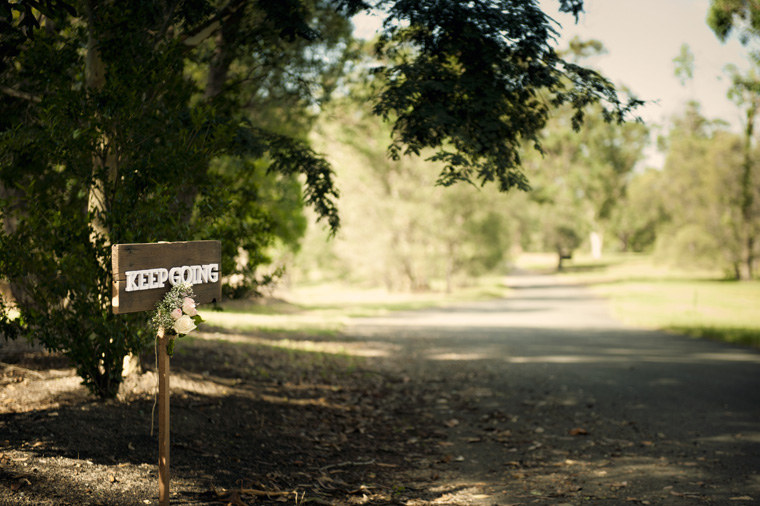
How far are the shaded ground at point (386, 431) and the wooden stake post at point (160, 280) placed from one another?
71 cm

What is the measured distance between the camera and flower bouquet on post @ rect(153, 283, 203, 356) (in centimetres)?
402

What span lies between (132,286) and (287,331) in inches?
483

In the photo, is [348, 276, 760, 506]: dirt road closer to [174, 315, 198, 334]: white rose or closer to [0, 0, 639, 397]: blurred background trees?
[174, 315, 198, 334]: white rose

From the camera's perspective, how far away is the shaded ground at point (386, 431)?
4852mm

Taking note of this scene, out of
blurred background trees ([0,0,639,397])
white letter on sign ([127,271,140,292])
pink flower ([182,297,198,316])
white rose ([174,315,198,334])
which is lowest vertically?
white rose ([174,315,198,334])

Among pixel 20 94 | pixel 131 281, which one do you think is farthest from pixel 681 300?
pixel 131 281

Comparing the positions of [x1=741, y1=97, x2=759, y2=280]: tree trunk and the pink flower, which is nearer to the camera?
the pink flower

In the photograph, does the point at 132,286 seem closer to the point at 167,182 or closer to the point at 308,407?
the point at 167,182

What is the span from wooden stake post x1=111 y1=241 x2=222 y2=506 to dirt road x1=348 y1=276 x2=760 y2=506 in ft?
8.45

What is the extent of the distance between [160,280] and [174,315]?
270mm

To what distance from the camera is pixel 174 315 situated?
4.02 metres

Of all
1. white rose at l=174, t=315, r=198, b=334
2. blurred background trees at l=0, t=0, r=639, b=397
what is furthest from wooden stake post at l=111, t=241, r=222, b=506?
blurred background trees at l=0, t=0, r=639, b=397

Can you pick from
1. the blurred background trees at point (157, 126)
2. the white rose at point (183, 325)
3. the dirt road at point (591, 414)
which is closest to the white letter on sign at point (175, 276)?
the white rose at point (183, 325)

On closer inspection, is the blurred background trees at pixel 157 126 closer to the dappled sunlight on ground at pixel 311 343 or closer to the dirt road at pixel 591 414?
the dirt road at pixel 591 414
